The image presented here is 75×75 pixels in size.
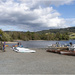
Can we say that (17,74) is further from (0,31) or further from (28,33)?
(28,33)

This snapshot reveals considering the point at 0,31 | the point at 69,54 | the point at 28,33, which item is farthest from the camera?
the point at 28,33

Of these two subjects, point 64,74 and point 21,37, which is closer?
point 64,74

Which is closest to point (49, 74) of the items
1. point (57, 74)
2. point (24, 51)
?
point (57, 74)

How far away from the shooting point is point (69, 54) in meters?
21.7

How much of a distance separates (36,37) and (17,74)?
7470 inches

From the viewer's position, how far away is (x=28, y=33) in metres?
194

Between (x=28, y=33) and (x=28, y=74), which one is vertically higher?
(x=28, y=33)

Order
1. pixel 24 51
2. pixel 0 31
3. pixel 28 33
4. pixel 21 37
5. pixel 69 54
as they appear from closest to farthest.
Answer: pixel 69 54 < pixel 24 51 < pixel 0 31 < pixel 21 37 < pixel 28 33

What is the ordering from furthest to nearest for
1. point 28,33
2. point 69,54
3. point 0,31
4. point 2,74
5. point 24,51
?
1. point 28,33
2. point 0,31
3. point 24,51
4. point 69,54
5. point 2,74

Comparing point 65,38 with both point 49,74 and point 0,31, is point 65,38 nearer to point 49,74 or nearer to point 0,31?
point 0,31

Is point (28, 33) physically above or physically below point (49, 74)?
above

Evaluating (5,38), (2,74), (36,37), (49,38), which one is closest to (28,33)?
(36,37)

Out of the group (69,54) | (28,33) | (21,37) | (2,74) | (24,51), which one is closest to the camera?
(2,74)

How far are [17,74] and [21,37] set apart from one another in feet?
564
